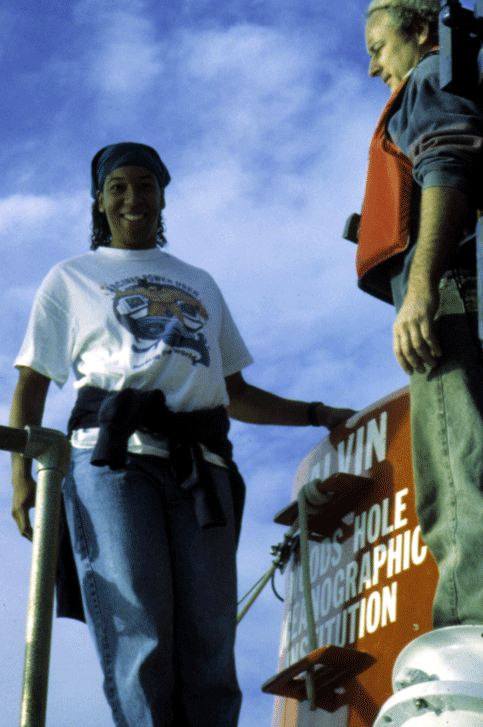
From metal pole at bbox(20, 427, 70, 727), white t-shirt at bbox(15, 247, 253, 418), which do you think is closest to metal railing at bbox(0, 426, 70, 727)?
metal pole at bbox(20, 427, 70, 727)

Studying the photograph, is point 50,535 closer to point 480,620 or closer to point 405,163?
point 480,620

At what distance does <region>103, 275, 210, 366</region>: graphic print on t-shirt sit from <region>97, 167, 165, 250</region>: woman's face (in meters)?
0.24

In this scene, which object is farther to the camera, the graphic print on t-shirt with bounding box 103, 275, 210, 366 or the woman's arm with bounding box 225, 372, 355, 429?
the woman's arm with bounding box 225, 372, 355, 429

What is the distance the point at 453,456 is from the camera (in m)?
2.50

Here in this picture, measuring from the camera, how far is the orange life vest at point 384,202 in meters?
2.85

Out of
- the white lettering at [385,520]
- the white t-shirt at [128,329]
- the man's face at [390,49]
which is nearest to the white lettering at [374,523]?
the white lettering at [385,520]

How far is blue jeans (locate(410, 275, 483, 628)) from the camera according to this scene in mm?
2387

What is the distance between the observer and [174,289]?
11.3 feet

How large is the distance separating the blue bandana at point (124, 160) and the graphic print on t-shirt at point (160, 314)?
475 millimetres

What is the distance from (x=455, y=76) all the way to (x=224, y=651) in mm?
1628

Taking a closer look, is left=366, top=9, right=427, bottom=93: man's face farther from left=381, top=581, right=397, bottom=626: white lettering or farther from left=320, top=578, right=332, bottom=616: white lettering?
left=320, top=578, right=332, bottom=616: white lettering

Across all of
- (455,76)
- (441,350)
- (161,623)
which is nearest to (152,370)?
(161,623)

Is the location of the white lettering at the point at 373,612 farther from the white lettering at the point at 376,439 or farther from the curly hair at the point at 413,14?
the curly hair at the point at 413,14

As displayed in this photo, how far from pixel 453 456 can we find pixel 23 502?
129 centimetres
